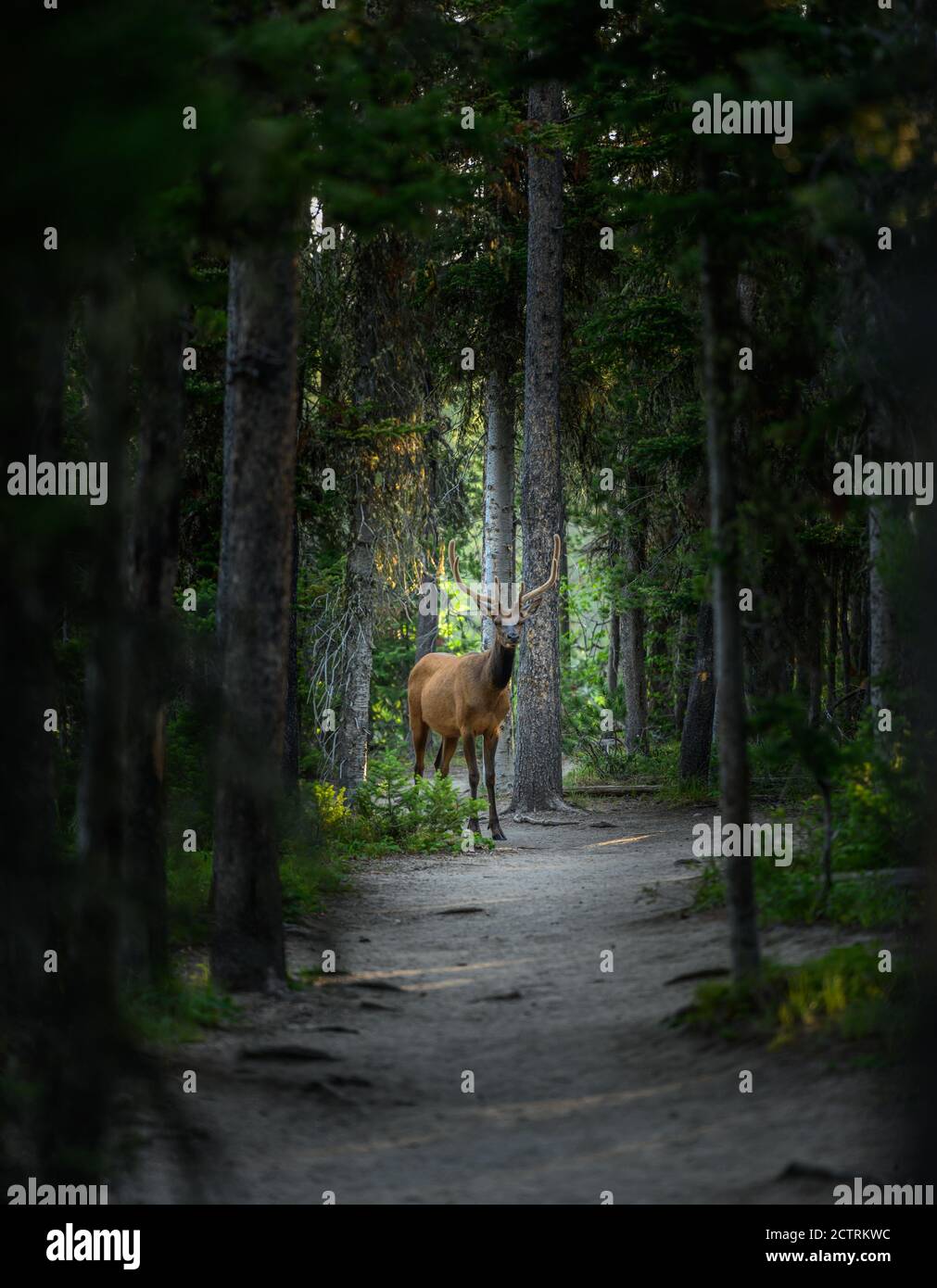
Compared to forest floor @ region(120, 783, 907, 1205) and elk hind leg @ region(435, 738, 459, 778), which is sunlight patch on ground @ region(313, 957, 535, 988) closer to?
forest floor @ region(120, 783, 907, 1205)

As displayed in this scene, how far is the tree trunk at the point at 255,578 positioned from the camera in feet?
29.5

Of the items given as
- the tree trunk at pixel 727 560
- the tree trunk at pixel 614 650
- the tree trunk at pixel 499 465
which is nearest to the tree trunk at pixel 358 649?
the tree trunk at pixel 499 465

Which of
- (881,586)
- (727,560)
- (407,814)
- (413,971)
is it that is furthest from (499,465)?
(727,560)

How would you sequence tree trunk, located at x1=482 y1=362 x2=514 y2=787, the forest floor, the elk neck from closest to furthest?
the forest floor → the elk neck → tree trunk, located at x1=482 y1=362 x2=514 y2=787

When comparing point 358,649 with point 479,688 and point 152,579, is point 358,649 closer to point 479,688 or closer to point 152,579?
point 479,688

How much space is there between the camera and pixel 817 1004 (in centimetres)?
739

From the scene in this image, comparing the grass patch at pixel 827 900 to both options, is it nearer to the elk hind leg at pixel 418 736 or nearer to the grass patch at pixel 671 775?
the grass patch at pixel 671 775

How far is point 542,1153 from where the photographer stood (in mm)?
6281

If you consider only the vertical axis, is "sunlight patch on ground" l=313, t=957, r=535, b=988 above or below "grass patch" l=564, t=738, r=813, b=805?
below

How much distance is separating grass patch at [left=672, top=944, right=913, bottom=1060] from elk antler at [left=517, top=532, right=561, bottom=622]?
10386mm

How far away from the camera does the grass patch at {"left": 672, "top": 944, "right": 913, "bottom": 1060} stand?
6.89 m

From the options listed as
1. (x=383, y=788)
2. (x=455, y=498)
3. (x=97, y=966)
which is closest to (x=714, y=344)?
(x=97, y=966)

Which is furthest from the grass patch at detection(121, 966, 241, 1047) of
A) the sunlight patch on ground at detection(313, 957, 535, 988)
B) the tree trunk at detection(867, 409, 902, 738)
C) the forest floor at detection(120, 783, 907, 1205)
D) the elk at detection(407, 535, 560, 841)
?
the elk at detection(407, 535, 560, 841)
